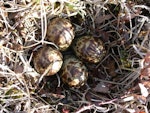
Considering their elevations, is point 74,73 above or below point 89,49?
below

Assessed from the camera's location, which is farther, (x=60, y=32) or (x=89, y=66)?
(x=89, y=66)

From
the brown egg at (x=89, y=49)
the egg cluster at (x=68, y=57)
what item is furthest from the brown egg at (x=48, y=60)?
the brown egg at (x=89, y=49)

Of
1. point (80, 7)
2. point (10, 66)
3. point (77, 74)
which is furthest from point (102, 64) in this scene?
point (10, 66)

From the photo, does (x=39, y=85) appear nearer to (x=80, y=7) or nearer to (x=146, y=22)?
(x=80, y=7)

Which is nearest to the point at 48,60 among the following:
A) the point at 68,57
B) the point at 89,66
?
the point at 68,57

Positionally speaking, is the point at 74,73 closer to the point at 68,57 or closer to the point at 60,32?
the point at 68,57

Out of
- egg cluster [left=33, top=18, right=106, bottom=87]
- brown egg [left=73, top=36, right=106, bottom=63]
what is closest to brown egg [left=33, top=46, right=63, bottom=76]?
A: egg cluster [left=33, top=18, right=106, bottom=87]

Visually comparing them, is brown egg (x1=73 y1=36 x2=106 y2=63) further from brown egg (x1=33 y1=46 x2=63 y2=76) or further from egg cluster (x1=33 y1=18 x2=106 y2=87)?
brown egg (x1=33 y1=46 x2=63 y2=76)
